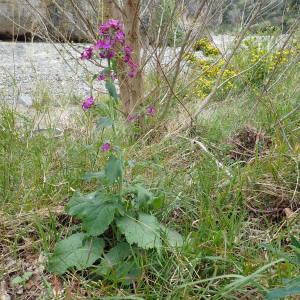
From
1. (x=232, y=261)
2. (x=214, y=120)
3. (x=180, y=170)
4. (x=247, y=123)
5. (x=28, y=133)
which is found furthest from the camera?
(x=214, y=120)

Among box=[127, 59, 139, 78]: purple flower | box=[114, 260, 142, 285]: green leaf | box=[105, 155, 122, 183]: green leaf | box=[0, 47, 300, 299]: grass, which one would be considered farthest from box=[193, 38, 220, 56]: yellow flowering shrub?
box=[114, 260, 142, 285]: green leaf

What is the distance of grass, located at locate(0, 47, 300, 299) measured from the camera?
4.31ft

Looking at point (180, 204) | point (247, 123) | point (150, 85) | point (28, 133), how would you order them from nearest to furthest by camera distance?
point (180, 204) → point (28, 133) → point (247, 123) → point (150, 85)

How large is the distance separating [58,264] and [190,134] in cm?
144

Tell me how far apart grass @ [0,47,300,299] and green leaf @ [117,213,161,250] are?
0.13 feet

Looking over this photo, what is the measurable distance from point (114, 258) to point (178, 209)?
14.8 inches

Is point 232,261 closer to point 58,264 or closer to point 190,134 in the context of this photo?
point 58,264

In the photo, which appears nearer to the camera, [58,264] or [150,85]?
[58,264]

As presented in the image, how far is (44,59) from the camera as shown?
6.77 metres

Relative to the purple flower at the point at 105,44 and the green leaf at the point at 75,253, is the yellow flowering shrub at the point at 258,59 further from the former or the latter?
the green leaf at the point at 75,253

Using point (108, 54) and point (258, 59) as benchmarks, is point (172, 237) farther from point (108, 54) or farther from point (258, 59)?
point (258, 59)

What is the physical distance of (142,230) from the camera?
4.62 feet

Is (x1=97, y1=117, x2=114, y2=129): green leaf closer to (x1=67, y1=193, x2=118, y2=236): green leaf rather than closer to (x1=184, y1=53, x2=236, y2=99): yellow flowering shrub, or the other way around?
(x1=67, y1=193, x2=118, y2=236): green leaf

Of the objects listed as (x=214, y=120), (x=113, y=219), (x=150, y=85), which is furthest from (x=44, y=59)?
(x=113, y=219)
